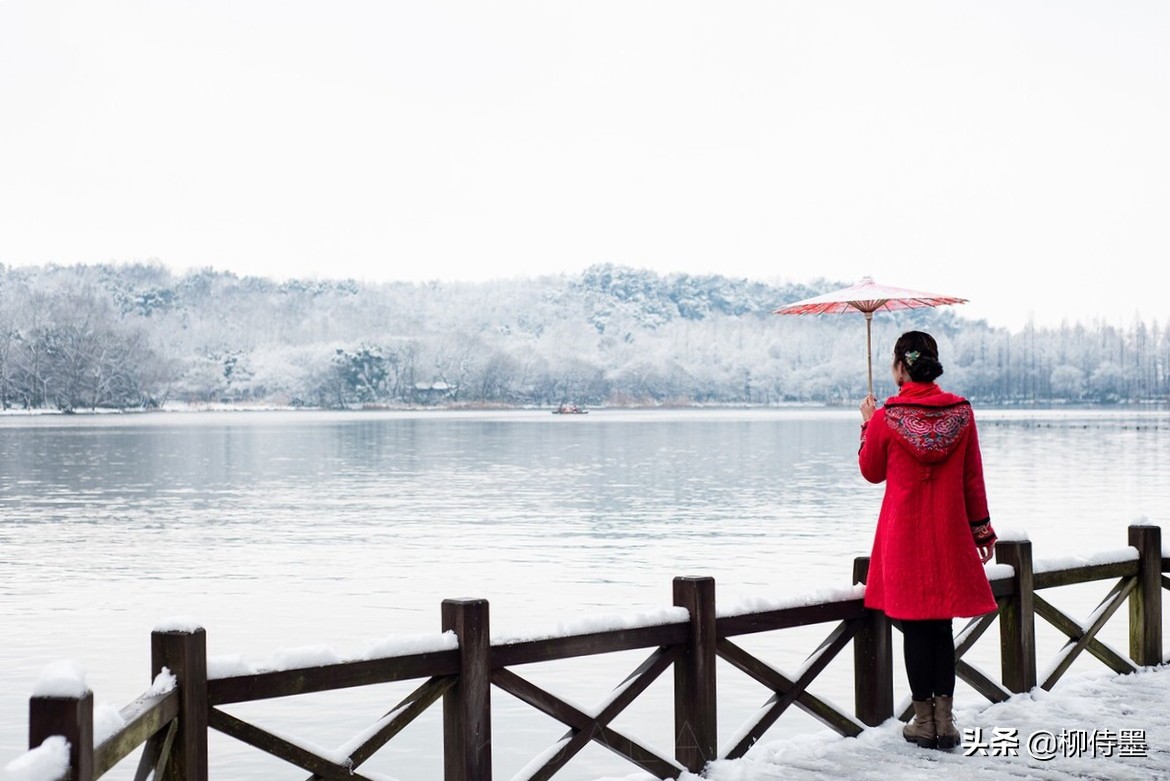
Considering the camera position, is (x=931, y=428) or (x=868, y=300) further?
(x=868, y=300)

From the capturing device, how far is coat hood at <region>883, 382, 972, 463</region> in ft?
20.6

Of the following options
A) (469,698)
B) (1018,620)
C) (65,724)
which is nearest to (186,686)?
(65,724)

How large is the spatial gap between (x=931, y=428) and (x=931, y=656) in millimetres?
1247

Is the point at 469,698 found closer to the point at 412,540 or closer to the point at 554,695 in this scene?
the point at 554,695

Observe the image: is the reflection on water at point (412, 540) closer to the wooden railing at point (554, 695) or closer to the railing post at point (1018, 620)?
the wooden railing at point (554, 695)

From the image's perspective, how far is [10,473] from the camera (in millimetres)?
53719

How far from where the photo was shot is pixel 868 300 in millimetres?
7977

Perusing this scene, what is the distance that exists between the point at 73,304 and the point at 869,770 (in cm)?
18253

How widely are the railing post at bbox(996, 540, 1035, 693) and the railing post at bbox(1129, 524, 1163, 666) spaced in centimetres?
125

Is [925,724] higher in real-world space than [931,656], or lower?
lower

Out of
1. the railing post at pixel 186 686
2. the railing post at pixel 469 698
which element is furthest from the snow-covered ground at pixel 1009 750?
the railing post at pixel 186 686

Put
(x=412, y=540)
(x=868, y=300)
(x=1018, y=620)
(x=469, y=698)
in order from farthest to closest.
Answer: (x=412, y=540), (x=868, y=300), (x=1018, y=620), (x=469, y=698)

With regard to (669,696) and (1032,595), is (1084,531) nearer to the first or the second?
(669,696)

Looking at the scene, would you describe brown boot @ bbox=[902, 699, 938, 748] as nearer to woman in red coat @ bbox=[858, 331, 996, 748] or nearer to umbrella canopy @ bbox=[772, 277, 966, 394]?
woman in red coat @ bbox=[858, 331, 996, 748]
